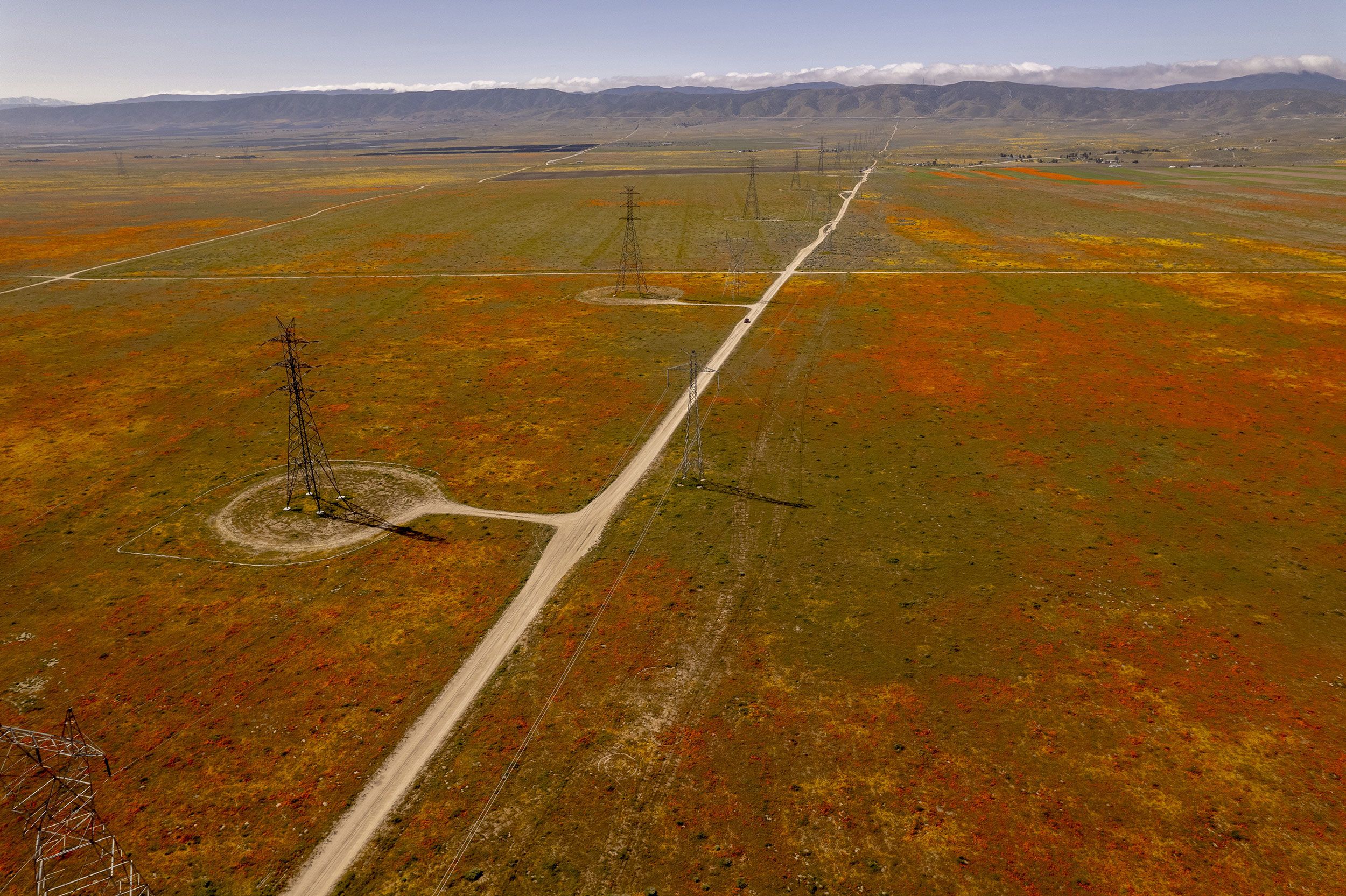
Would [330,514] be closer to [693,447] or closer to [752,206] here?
[693,447]

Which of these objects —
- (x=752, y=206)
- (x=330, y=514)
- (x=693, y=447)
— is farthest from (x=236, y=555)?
(x=752, y=206)

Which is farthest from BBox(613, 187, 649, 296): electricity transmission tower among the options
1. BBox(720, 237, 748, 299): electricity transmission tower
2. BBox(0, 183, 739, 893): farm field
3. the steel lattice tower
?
the steel lattice tower

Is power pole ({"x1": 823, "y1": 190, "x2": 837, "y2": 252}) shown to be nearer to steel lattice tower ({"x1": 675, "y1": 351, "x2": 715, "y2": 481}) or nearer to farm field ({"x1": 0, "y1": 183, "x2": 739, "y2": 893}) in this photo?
farm field ({"x1": 0, "y1": 183, "x2": 739, "y2": 893})

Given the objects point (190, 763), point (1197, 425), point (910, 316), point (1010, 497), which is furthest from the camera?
point (910, 316)

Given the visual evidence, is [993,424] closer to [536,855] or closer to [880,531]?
[880,531]

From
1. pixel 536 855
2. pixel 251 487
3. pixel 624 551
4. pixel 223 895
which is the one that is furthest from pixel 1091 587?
pixel 251 487

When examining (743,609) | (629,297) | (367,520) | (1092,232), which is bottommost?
(743,609)
